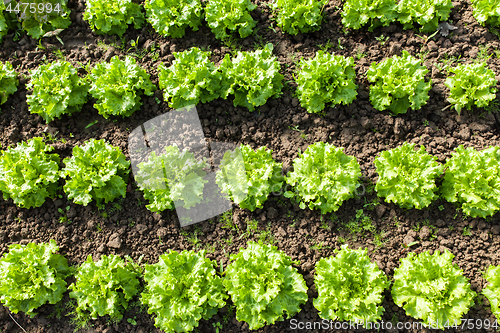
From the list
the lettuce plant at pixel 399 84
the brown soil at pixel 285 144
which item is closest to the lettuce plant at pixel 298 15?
the brown soil at pixel 285 144

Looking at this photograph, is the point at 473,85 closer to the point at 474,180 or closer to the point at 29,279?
the point at 474,180

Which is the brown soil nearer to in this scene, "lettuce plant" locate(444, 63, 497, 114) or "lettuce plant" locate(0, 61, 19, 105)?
"lettuce plant" locate(0, 61, 19, 105)

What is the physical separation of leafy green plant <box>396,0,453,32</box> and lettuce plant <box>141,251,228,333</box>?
5410 mm

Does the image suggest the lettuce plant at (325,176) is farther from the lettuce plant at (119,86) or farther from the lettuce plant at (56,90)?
the lettuce plant at (56,90)

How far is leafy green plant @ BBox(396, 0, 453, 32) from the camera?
20.3ft

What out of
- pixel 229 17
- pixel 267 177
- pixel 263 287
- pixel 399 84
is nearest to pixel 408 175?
pixel 399 84

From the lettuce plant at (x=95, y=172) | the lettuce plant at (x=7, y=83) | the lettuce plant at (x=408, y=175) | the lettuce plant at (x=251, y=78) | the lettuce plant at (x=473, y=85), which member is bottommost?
the lettuce plant at (x=408, y=175)

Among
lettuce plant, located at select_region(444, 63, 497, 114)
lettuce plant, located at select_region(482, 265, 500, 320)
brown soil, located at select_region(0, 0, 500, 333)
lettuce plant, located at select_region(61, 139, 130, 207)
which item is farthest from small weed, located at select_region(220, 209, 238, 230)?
lettuce plant, located at select_region(444, 63, 497, 114)

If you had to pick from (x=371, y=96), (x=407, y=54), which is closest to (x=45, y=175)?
(x=371, y=96)

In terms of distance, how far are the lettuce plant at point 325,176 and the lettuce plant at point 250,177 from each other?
0.31 m

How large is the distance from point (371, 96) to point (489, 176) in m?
2.14

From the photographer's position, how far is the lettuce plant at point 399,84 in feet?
18.9

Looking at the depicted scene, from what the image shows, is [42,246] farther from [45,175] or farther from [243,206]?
[243,206]

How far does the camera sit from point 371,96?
19.9 ft
